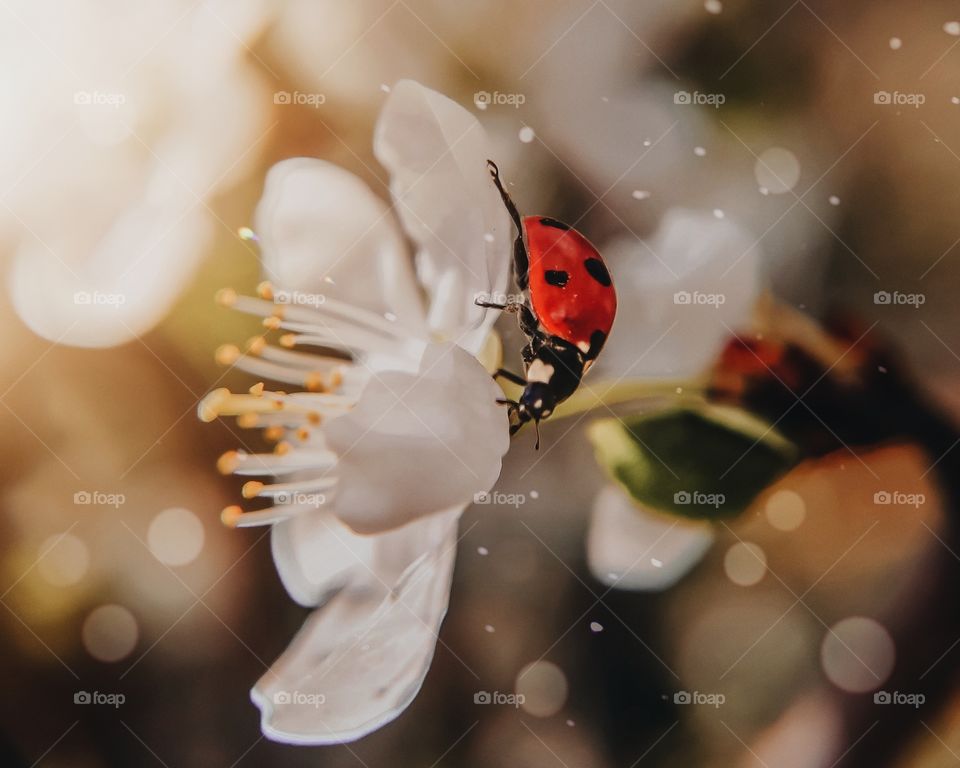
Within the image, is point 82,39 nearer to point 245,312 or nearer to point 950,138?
point 245,312

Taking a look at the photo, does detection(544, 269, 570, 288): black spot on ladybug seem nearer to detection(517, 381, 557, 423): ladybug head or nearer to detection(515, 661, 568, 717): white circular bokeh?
detection(517, 381, 557, 423): ladybug head

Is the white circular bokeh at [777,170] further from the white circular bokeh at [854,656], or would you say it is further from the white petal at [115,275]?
the white petal at [115,275]

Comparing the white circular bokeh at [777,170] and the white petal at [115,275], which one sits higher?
the white circular bokeh at [777,170]

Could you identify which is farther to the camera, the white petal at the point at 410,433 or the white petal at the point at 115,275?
the white petal at the point at 115,275

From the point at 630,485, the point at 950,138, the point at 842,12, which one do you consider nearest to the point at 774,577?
the point at 630,485

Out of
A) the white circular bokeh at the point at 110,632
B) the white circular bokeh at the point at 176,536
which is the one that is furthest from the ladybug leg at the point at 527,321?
the white circular bokeh at the point at 110,632

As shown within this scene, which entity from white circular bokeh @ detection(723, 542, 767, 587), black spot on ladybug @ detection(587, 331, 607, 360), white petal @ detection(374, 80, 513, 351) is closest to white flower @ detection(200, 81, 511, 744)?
white petal @ detection(374, 80, 513, 351)

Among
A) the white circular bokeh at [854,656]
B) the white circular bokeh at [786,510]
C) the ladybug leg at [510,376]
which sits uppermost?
the ladybug leg at [510,376]
